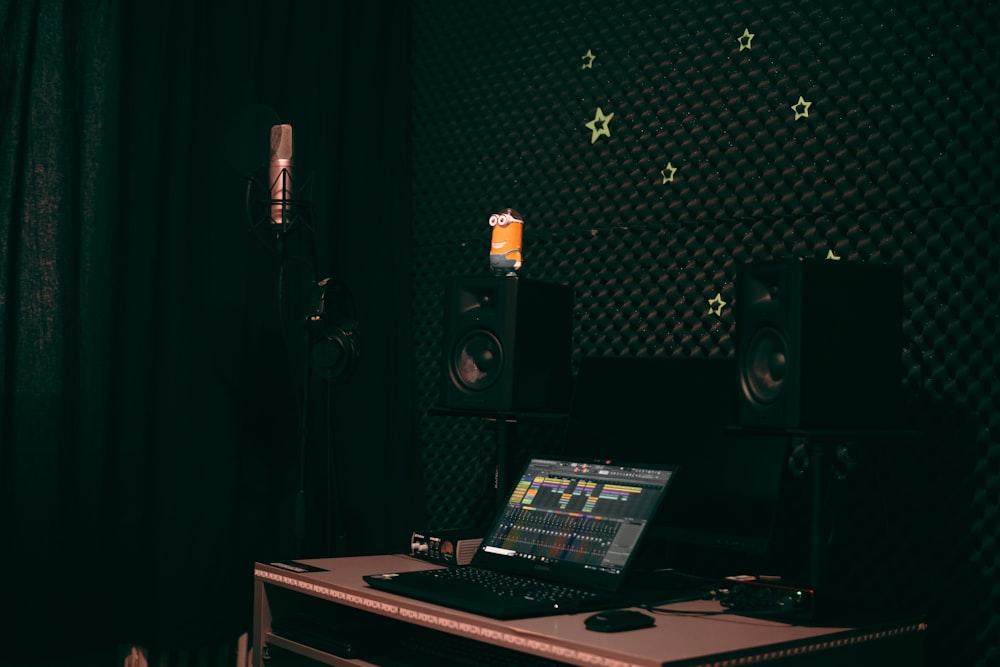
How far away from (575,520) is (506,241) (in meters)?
0.86

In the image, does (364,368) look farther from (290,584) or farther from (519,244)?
(290,584)

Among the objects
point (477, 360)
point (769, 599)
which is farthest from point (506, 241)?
point (769, 599)

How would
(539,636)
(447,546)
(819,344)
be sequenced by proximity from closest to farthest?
(539,636) < (819,344) < (447,546)

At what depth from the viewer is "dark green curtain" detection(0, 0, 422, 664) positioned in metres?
2.73

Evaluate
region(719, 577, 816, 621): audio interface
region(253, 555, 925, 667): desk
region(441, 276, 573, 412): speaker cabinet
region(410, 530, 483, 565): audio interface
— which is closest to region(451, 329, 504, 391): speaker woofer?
region(441, 276, 573, 412): speaker cabinet

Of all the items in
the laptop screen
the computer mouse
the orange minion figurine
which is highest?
the orange minion figurine

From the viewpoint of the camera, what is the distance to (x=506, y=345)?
2.49 m

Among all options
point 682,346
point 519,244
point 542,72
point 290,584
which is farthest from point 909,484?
point 542,72

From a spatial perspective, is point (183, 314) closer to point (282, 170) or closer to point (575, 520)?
point (282, 170)

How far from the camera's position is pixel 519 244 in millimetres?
2781

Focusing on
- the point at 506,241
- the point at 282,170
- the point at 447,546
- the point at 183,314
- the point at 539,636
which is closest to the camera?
the point at 539,636

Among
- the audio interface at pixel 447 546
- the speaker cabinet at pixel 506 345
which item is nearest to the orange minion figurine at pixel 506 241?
the speaker cabinet at pixel 506 345

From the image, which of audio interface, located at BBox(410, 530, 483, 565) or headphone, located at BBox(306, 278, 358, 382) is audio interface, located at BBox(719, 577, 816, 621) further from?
headphone, located at BBox(306, 278, 358, 382)

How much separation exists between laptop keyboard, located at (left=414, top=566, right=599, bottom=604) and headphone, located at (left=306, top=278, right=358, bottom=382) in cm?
77
